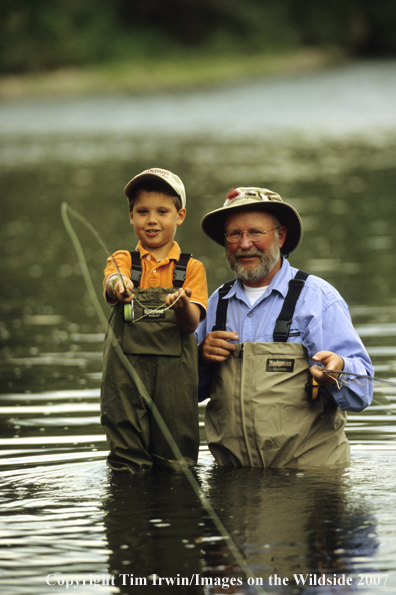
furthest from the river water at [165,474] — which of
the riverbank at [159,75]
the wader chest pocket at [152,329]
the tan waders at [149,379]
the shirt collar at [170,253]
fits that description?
the riverbank at [159,75]

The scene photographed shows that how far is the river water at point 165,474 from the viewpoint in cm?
375

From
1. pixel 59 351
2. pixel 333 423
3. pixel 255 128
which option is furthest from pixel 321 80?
pixel 333 423

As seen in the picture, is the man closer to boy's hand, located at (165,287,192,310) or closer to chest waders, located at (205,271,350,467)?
chest waders, located at (205,271,350,467)

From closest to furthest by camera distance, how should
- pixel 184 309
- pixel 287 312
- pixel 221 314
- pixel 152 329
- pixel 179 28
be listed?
pixel 184 309 < pixel 152 329 < pixel 287 312 < pixel 221 314 < pixel 179 28

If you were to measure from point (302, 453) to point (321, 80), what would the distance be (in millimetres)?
38419

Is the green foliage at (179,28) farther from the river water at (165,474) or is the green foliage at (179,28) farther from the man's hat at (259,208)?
the man's hat at (259,208)

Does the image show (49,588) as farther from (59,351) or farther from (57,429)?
(59,351)

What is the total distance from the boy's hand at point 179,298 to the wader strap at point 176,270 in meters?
0.24

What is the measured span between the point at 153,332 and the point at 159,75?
4057 centimetres

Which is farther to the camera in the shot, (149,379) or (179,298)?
(149,379)

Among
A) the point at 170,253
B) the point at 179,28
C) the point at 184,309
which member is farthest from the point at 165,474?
the point at 179,28

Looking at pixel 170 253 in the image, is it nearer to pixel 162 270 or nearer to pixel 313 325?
pixel 162 270

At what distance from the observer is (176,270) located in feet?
15.1

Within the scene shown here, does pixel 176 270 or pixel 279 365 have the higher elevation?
pixel 176 270
